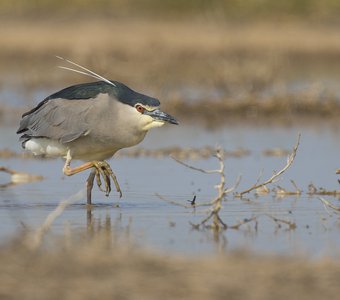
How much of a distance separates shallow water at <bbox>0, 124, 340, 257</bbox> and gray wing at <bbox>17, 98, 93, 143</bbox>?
0.52 m

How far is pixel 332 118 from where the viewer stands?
1491 cm

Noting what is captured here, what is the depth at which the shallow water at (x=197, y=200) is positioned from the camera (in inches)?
292

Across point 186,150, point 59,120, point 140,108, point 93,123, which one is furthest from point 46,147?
point 186,150

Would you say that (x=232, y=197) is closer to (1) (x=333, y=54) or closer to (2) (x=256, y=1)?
(1) (x=333, y=54)

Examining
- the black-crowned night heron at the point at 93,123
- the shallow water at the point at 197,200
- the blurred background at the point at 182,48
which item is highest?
the blurred background at the point at 182,48

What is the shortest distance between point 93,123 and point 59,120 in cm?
43

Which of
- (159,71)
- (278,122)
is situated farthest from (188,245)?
(159,71)

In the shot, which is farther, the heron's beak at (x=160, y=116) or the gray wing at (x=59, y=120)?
the gray wing at (x=59, y=120)

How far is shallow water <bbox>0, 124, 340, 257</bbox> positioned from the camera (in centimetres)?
742

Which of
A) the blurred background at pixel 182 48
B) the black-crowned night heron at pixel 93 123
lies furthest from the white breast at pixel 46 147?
the blurred background at pixel 182 48

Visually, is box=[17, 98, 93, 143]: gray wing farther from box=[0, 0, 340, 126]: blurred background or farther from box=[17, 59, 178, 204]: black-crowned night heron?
box=[0, 0, 340, 126]: blurred background

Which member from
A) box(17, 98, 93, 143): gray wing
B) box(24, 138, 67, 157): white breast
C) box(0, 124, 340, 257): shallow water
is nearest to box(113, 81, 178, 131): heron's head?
box(17, 98, 93, 143): gray wing

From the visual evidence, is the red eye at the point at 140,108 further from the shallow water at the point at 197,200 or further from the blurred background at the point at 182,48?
the blurred background at the point at 182,48

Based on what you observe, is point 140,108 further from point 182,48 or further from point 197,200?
point 182,48
